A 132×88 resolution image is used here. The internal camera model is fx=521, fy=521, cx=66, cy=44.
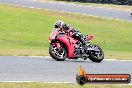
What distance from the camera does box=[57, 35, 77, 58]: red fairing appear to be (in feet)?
54.4

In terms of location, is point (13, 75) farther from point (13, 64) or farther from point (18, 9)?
point (18, 9)

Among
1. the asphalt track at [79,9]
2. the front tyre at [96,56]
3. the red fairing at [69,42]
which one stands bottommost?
the asphalt track at [79,9]

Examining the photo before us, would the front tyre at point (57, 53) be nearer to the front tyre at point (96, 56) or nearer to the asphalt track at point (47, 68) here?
the asphalt track at point (47, 68)

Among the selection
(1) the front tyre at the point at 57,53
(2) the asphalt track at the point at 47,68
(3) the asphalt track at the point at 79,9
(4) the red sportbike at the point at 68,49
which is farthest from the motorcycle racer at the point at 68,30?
(3) the asphalt track at the point at 79,9

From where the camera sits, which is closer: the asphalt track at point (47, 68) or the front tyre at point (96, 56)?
the asphalt track at point (47, 68)

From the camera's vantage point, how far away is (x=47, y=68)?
1465 cm

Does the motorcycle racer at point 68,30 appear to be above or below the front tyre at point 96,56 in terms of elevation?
above

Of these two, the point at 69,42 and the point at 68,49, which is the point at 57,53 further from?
the point at 69,42

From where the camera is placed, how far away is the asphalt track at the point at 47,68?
42.4 ft

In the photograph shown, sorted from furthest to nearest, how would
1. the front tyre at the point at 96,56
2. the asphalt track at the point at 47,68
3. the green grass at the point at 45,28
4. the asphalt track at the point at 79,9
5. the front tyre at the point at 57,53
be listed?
1. the asphalt track at the point at 79,9
2. the green grass at the point at 45,28
3. the front tyre at the point at 96,56
4. the front tyre at the point at 57,53
5. the asphalt track at the point at 47,68

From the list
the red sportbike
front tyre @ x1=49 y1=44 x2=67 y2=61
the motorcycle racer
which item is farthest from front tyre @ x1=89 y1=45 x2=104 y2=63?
front tyre @ x1=49 y1=44 x2=67 y2=61

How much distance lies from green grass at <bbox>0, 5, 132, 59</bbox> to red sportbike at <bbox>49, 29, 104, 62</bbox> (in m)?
9.75

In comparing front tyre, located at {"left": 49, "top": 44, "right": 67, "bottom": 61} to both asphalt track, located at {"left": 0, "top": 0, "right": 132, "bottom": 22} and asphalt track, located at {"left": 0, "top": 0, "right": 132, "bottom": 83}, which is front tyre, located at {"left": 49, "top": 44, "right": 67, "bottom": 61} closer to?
asphalt track, located at {"left": 0, "top": 0, "right": 132, "bottom": 83}

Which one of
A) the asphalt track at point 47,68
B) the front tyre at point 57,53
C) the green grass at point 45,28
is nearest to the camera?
the asphalt track at point 47,68
